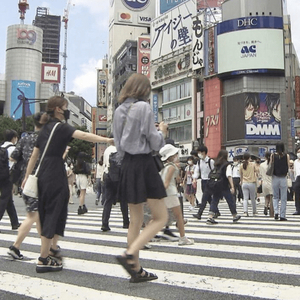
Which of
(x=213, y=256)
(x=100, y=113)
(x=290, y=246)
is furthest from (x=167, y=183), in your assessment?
(x=100, y=113)

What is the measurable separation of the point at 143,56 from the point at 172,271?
2116 inches

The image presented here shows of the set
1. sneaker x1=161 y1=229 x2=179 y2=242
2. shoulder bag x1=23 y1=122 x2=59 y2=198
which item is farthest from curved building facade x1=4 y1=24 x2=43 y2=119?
shoulder bag x1=23 y1=122 x2=59 y2=198

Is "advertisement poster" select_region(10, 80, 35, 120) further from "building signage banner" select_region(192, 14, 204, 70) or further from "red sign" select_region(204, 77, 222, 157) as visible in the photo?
"red sign" select_region(204, 77, 222, 157)

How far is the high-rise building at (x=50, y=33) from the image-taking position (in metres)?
194

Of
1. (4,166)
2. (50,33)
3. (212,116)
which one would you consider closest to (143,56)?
(212,116)

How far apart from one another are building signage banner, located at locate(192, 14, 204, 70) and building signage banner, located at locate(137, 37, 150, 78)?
34.0ft

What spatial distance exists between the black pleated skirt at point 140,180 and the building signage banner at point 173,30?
4542cm

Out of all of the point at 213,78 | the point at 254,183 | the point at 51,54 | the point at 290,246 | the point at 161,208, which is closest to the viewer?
the point at 161,208

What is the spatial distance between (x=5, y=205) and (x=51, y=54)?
196 meters

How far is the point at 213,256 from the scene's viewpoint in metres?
4.77

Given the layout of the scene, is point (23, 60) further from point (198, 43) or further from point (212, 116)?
point (212, 116)

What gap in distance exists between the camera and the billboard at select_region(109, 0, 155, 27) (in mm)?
76062

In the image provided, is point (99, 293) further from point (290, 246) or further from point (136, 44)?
point (136, 44)

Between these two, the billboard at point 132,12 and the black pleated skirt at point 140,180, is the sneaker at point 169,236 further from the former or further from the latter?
the billboard at point 132,12
